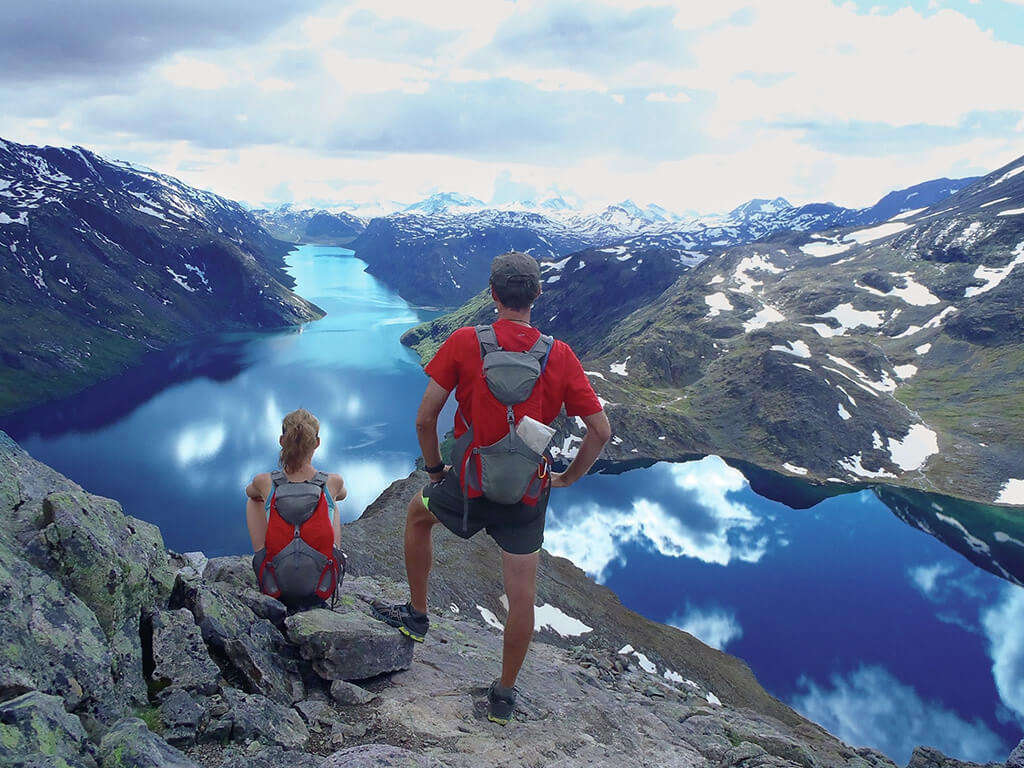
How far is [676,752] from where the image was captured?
11.4m

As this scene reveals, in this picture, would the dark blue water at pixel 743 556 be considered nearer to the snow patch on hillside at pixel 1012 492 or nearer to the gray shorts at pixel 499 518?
the snow patch on hillside at pixel 1012 492

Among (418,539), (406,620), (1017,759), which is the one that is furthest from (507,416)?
(1017,759)

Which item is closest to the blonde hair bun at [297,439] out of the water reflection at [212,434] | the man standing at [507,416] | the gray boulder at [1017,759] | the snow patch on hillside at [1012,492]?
the man standing at [507,416]

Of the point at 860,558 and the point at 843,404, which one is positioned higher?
the point at 843,404

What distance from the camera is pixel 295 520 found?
8.26 m

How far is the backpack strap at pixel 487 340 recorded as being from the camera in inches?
273

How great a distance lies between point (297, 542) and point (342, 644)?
1.61 meters

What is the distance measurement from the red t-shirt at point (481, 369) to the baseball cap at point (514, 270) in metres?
0.54

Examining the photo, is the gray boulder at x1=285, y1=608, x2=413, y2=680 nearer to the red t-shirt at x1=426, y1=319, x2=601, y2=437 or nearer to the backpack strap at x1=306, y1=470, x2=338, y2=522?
the backpack strap at x1=306, y1=470, x2=338, y2=522

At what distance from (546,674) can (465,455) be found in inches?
336

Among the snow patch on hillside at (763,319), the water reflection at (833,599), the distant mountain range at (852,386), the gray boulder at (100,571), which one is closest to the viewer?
the gray boulder at (100,571)

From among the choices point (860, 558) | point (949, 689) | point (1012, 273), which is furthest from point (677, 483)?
point (1012, 273)

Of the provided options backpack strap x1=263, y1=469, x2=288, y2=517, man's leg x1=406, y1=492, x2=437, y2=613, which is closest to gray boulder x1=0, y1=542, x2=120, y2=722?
backpack strap x1=263, y1=469, x2=288, y2=517

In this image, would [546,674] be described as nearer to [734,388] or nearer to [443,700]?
[443,700]
